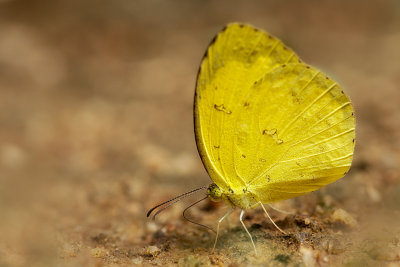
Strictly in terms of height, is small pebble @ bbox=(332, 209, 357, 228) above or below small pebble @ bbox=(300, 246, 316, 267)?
above

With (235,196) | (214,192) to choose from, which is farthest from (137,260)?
(235,196)

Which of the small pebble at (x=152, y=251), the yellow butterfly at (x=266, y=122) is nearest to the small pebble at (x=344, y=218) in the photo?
the yellow butterfly at (x=266, y=122)

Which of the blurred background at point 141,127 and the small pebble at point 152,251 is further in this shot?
the blurred background at point 141,127

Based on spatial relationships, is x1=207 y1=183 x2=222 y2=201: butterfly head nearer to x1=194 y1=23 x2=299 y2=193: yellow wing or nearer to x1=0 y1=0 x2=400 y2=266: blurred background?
x1=194 y1=23 x2=299 y2=193: yellow wing

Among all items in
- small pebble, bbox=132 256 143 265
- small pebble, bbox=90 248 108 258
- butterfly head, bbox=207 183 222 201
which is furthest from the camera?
butterfly head, bbox=207 183 222 201

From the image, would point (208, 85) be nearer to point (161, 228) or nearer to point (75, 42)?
point (161, 228)

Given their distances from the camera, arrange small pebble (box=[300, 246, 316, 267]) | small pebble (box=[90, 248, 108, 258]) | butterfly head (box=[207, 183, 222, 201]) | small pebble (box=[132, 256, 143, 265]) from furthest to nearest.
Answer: butterfly head (box=[207, 183, 222, 201]) < small pebble (box=[90, 248, 108, 258]) < small pebble (box=[132, 256, 143, 265]) < small pebble (box=[300, 246, 316, 267])

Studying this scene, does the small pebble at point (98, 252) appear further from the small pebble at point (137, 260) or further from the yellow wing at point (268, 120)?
the yellow wing at point (268, 120)

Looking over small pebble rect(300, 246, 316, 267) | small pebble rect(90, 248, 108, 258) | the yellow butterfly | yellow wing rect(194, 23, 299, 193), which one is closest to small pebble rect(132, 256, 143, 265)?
small pebble rect(90, 248, 108, 258)
